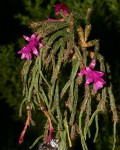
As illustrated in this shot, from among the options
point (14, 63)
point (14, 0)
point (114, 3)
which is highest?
point (14, 0)

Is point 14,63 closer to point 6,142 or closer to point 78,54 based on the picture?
point 6,142

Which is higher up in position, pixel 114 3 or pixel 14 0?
pixel 14 0

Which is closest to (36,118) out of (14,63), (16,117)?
(16,117)

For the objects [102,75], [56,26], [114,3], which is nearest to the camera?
[102,75]

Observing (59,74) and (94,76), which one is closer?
(94,76)

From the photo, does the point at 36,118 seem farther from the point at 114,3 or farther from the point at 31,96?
the point at 31,96

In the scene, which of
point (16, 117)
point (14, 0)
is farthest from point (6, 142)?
point (14, 0)

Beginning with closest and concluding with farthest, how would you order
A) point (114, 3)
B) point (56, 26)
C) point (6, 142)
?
point (56, 26) → point (114, 3) → point (6, 142)

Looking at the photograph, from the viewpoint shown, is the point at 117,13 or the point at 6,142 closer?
the point at 117,13

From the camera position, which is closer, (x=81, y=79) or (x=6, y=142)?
(x=81, y=79)
